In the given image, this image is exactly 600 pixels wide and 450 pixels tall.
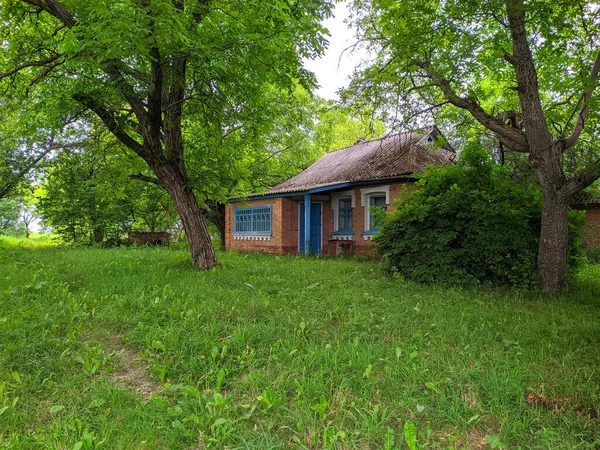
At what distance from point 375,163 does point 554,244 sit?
8.44 m

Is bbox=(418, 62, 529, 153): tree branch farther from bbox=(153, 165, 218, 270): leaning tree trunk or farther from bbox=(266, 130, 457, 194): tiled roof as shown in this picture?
bbox=(153, 165, 218, 270): leaning tree trunk

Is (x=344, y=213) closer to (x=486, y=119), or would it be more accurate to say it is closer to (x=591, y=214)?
(x=486, y=119)

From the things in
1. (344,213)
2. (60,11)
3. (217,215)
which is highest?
(60,11)

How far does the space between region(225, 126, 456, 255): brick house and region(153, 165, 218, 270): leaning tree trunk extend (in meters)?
3.91

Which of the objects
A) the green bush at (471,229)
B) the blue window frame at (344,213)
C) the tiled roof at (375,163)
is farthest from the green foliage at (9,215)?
the green bush at (471,229)

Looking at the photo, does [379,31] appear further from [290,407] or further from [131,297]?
[290,407]

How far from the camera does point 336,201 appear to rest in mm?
15875

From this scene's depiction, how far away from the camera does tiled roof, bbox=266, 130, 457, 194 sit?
44.2 ft

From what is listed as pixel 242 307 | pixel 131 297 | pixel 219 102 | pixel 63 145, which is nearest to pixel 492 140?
pixel 219 102

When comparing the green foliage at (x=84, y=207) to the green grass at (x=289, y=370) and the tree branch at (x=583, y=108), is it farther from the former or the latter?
the tree branch at (x=583, y=108)

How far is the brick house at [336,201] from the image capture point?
13.9m

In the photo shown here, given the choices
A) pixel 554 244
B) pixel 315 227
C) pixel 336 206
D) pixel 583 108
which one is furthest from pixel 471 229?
pixel 315 227

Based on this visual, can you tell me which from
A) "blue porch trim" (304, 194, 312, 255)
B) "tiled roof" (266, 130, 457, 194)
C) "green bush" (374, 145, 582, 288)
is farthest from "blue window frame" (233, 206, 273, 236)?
"green bush" (374, 145, 582, 288)

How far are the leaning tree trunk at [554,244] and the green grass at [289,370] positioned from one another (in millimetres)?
1087
